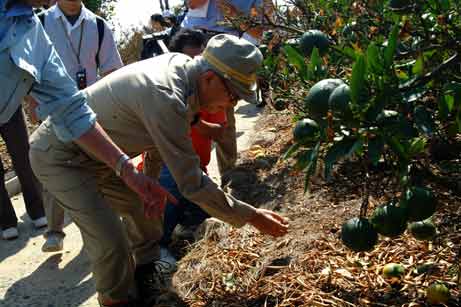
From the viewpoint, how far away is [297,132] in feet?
6.76

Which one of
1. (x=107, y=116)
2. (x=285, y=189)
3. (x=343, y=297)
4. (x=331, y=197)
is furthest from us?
(x=285, y=189)

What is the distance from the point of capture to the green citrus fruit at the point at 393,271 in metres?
2.97

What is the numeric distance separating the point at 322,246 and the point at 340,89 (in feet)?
5.91

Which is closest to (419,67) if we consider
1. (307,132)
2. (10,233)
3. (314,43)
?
(307,132)

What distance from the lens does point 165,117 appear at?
2.85m

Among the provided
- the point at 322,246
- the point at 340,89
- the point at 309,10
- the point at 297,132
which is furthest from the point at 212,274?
the point at 309,10

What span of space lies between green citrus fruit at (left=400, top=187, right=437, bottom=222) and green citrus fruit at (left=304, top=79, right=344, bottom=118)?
405 millimetres

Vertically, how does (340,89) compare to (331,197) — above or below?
above

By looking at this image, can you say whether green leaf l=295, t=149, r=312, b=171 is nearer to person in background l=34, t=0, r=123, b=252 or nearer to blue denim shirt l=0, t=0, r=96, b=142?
blue denim shirt l=0, t=0, r=96, b=142

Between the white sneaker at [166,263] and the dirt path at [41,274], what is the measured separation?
472mm

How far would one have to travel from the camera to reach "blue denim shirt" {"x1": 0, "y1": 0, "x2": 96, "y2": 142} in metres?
2.63

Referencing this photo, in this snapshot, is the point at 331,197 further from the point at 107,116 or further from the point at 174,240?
the point at 107,116

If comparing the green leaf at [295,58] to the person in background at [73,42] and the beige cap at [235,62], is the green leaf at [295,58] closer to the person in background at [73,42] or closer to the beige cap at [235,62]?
the beige cap at [235,62]

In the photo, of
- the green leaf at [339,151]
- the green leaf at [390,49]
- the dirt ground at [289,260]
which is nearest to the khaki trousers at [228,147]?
the dirt ground at [289,260]
